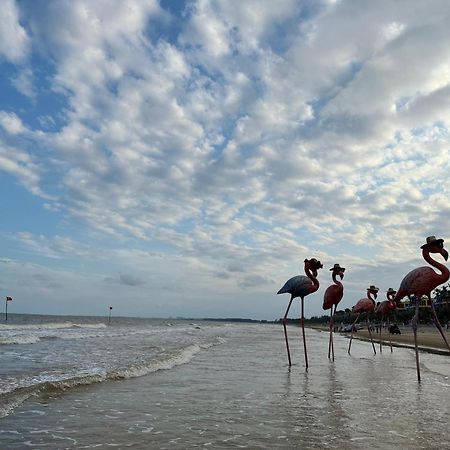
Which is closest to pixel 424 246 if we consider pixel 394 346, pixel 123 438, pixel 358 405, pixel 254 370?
pixel 358 405

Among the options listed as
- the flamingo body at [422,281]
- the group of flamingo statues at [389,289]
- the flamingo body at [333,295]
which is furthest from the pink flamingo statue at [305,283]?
the flamingo body at [422,281]

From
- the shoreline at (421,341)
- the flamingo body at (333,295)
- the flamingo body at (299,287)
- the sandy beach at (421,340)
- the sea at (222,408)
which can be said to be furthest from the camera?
the sandy beach at (421,340)

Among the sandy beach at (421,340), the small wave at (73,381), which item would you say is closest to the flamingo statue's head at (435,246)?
the small wave at (73,381)

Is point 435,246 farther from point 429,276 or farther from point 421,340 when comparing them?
point 421,340

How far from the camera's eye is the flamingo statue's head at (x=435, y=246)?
12125mm

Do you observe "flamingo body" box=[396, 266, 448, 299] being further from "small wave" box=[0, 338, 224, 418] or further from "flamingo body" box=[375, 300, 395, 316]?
"flamingo body" box=[375, 300, 395, 316]

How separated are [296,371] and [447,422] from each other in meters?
7.23

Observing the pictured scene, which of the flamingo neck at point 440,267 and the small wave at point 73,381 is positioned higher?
the flamingo neck at point 440,267

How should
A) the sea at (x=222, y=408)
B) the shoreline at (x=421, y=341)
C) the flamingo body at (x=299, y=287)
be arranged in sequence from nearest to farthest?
the sea at (x=222, y=408) → the flamingo body at (x=299, y=287) → the shoreline at (x=421, y=341)

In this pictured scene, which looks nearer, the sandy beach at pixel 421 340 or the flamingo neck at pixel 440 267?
the flamingo neck at pixel 440 267

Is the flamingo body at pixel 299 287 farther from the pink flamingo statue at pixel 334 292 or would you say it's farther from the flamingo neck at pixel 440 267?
the flamingo neck at pixel 440 267

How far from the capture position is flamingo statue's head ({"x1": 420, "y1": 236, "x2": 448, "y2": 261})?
12.1 m

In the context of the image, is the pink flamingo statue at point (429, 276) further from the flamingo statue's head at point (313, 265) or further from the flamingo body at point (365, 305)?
the flamingo body at point (365, 305)

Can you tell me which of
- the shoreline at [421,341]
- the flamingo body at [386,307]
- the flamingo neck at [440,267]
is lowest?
the shoreline at [421,341]
